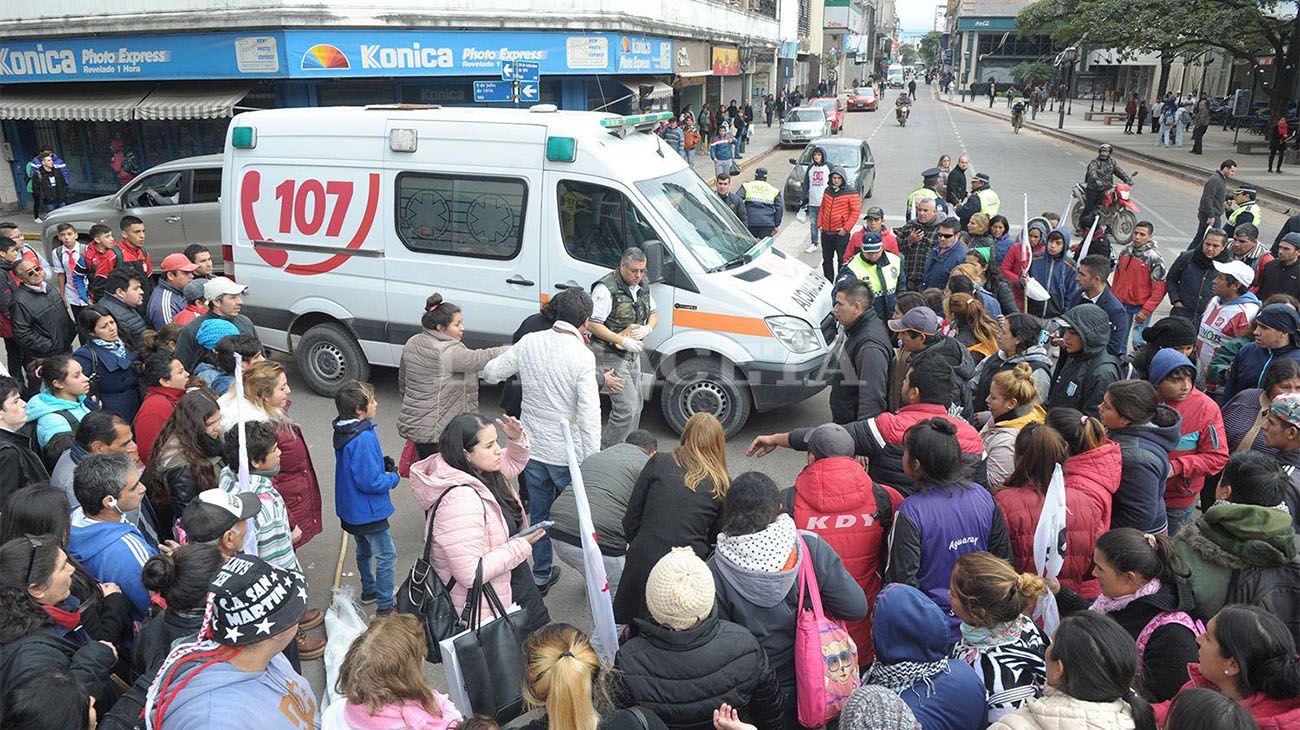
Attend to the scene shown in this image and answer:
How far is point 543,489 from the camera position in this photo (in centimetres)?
548

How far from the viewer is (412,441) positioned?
577 cm

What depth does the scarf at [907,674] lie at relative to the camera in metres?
2.88

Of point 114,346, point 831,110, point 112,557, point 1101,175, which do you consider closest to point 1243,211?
point 1101,175

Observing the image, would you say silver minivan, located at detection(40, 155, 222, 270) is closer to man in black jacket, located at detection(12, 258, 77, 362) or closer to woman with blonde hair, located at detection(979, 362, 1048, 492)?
man in black jacket, located at detection(12, 258, 77, 362)

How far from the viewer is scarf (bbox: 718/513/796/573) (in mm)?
3170

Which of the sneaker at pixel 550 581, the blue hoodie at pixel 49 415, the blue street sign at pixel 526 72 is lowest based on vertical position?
the sneaker at pixel 550 581

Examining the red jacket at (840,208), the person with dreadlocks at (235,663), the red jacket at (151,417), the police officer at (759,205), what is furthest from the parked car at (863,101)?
the person with dreadlocks at (235,663)

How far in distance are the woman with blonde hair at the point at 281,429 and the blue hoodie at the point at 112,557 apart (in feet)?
3.22

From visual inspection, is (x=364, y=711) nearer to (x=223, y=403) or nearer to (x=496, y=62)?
(x=223, y=403)

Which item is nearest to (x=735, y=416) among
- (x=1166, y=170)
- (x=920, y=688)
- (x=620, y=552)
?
(x=620, y=552)

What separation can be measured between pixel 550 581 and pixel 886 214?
1469 cm

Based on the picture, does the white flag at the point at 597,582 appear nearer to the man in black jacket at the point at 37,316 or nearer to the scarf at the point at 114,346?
the scarf at the point at 114,346

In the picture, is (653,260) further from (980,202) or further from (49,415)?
(980,202)

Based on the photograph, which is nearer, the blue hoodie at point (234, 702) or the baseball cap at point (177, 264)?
the blue hoodie at point (234, 702)
